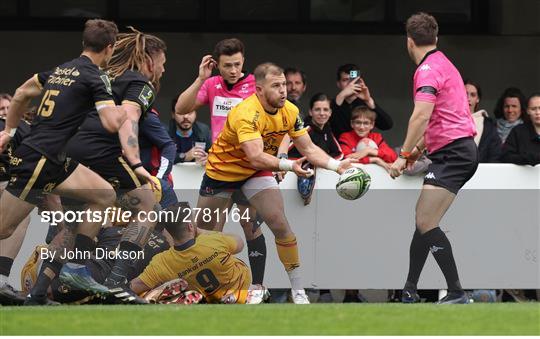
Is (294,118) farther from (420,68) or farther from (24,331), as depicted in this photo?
(24,331)

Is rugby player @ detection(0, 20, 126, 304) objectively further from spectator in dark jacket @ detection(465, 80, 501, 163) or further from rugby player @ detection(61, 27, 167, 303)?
spectator in dark jacket @ detection(465, 80, 501, 163)

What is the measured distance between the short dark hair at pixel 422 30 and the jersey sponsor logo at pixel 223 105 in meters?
1.58

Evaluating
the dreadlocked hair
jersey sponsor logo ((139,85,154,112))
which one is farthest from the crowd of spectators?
jersey sponsor logo ((139,85,154,112))

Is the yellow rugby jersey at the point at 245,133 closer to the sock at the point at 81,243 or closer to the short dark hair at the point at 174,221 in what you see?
the short dark hair at the point at 174,221

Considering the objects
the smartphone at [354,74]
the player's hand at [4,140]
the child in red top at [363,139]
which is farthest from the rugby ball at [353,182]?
the smartphone at [354,74]

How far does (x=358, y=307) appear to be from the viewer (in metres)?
10.8

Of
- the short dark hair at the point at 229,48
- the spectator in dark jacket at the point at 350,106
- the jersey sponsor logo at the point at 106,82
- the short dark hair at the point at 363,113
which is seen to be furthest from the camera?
the spectator in dark jacket at the point at 350,106

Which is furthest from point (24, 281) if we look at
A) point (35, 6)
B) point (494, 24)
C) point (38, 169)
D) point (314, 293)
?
point (494, 24)

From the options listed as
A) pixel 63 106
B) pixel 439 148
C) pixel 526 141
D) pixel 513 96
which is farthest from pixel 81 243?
pixel 513 96

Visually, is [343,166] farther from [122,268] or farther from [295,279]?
[122,268]

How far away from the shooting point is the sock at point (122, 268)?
11516 millimetres

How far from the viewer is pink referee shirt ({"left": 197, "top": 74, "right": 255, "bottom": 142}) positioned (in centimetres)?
1229

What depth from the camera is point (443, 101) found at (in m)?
11.5

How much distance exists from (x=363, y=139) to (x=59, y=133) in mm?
3390
